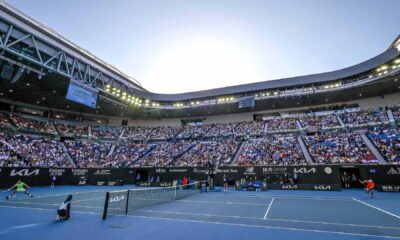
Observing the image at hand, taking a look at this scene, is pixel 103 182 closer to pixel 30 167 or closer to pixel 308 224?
pixel 30 167

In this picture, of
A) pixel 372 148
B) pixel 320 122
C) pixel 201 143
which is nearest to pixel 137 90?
pixel 201 143

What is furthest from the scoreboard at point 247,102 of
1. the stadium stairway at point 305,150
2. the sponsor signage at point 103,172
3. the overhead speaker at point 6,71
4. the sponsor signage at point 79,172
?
the overhead speaker at point 6,71

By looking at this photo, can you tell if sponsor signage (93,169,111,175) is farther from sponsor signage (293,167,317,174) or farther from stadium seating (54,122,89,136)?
sponsor signage (293,167,317,174)

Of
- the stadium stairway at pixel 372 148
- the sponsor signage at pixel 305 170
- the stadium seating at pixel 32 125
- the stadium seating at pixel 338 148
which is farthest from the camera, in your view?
the stadium seating at pixel 32 125

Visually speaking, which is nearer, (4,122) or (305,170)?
(305,170)

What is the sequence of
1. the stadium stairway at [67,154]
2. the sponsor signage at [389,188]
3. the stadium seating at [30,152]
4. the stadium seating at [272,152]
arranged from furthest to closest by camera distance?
1. the stadium stairway at [67,154]
2. the stadium seating at [30,152]
3. the stadium seating at [272,152]
4. the sponsor signage at [389,188]

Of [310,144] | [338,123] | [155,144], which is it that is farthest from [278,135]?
[155,144]

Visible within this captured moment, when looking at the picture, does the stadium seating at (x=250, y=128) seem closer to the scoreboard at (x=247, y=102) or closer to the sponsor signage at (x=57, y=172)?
the scoreboard at (x=247, y=102)

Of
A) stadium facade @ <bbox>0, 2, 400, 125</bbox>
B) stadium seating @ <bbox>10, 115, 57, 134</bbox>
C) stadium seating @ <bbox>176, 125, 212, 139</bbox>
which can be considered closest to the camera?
stadium facade @ <bbox>0, 2, 400, 125</bbox>

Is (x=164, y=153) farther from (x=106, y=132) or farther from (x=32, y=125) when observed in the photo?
(x=32, y=125)

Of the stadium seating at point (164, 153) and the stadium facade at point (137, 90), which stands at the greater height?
the stadium facade at point (137, 90)

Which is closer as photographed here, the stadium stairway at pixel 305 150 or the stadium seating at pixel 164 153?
the stadium stairway at pixel 305 150

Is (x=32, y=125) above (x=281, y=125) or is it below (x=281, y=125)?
below

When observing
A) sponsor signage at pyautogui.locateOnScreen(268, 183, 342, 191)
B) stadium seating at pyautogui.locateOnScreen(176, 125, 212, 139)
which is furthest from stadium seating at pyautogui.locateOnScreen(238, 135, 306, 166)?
stadium seating at pyautogui.locateOnScreen(176, 125, 212, 139)
